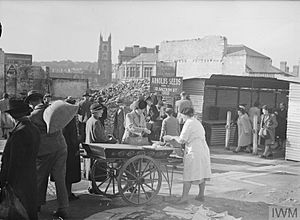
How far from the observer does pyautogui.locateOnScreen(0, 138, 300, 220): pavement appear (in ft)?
17.2

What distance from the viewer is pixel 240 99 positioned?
46.2 ft

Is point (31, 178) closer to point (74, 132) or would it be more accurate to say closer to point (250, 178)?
point (74, 132)

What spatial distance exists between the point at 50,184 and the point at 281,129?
6780mm

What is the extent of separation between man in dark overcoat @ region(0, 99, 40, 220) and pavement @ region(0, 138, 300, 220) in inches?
29.6

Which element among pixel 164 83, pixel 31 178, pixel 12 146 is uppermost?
pixel 164 83

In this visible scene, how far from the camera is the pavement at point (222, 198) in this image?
525 centimetres

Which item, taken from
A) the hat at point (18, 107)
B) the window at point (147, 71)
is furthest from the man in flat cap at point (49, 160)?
the window at point (147, 71)

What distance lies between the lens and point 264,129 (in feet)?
33.1

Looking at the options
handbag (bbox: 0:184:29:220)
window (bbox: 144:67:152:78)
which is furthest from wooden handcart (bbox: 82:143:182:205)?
window (bbox: 144:67:152:78)

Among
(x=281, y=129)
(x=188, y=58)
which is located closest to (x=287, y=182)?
(x=281, y=129)

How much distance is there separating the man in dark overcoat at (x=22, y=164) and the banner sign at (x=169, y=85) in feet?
26.0

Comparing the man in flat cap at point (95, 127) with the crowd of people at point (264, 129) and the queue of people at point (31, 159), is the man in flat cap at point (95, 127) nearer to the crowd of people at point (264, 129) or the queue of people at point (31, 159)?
the queue of people at point (31, 159)

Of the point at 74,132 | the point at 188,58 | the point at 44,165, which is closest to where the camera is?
the point at 44,165
